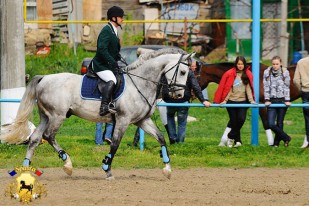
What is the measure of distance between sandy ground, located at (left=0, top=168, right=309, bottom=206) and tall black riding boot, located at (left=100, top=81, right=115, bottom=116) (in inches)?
37.8

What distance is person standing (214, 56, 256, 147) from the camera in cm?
1622

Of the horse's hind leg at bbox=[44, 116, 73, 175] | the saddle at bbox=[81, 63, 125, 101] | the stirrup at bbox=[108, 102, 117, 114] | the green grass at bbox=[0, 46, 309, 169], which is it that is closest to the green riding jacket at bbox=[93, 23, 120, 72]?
the saddle at bbox=[81, 63, 125, 101]

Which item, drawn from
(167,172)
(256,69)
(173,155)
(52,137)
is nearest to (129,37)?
(256,69)

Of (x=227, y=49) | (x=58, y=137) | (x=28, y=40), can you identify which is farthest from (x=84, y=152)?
(x=227, y=49)

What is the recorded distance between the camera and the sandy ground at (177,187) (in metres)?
11.2

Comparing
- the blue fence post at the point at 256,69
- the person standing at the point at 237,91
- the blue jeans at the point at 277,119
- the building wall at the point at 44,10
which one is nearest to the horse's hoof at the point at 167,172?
the person standing at the point at 237,91

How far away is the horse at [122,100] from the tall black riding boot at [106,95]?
5.3 inches

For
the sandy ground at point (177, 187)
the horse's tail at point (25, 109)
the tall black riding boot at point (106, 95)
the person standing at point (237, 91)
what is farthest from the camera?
the person standing at point (237, 91)

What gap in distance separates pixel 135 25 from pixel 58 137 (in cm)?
897

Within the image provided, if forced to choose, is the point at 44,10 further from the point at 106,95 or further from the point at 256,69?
the point at 106,95

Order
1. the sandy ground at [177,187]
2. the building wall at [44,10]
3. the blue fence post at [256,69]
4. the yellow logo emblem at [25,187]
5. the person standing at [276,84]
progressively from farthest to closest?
the building wall at [44,10], the blue fence post at [256,69], the person standing at [276,84], the sandy ground at [177,187], the yellow logo emblem at [25,187]

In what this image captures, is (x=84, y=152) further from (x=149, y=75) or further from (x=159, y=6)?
(x=159, y=6)

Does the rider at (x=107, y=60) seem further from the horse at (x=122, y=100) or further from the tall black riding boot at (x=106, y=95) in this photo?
the horse at (x=122, y=100)

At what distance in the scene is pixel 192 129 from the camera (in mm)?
20266
